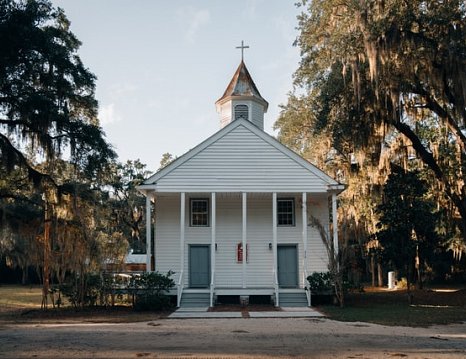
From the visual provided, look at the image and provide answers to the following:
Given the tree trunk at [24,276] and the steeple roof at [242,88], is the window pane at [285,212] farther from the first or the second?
the tree trunk at [24,276]

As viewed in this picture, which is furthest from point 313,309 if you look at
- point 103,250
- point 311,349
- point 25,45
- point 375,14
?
point 25,45

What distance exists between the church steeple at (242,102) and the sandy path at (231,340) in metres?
13.8

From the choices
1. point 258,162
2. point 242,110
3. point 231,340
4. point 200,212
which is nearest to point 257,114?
point 242,110

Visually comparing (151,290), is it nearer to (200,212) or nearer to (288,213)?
(200,212)

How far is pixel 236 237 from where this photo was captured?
2255cm

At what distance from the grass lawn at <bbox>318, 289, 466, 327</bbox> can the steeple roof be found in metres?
10.6

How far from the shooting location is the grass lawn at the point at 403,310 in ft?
50.6

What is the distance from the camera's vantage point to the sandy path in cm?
957

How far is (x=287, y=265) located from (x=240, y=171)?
4498mm

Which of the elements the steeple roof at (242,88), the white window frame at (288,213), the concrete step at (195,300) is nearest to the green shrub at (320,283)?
the white window frame at (288,213)

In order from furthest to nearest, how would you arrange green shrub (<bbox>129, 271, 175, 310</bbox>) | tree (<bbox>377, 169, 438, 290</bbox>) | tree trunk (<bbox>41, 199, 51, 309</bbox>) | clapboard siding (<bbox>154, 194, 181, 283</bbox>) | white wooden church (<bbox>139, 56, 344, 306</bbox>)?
clapboard siding (<bbox>154, 194, 181, 283</bbox>) → white wooden church (<bbox>139, 56, 344, 306</bbox>) → tree (<bbox>377, 169, 438, 290</bbox>) → tree trunk (<bbox>41, 199, 51, 309</bbox>) → green shrub (<bbox>129, 271, 175, 310</bbox>)

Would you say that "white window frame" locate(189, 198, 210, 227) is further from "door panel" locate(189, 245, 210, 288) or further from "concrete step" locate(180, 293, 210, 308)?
"concrete step" locate(180, 293, 210, 308)

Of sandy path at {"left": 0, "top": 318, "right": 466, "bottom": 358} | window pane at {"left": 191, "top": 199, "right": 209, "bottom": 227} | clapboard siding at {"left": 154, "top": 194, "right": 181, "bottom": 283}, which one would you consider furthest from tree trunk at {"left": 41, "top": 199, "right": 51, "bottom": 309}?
window pane at {"left": 191, "top": 199, "right": 209, "bottom": 227}

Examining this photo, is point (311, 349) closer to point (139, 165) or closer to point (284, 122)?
point (284, 122)
